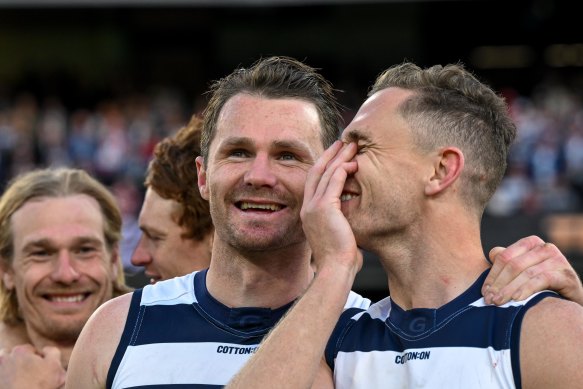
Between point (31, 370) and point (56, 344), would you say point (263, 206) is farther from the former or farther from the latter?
point (56, 344)

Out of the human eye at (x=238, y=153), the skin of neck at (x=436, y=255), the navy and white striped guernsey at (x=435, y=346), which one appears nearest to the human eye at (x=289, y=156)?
the human eye at (x=238, y=153)

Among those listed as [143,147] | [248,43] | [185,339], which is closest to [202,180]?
[185,339]

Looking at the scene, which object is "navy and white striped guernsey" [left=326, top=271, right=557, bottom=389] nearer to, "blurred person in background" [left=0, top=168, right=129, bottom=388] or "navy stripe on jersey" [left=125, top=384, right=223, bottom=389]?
"navy stripe on jersey" [left=125, top=384, right=223, bottom=389]

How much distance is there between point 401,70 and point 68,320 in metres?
1.85

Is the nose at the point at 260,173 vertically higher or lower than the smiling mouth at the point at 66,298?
higher

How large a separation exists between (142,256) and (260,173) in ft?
4.95

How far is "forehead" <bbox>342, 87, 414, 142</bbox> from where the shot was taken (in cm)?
349

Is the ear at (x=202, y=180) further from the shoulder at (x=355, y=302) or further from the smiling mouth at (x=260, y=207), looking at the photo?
the shoulder at (x=355, y=302)

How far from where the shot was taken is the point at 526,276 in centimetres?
→ 327

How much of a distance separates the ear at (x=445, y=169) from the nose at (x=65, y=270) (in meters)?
1.80

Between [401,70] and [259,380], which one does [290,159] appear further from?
[259,380]

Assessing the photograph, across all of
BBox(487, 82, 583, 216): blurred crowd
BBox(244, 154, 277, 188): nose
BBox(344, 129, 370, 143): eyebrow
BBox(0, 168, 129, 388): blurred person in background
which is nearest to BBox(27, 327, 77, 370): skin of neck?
BBox(0, 168, 129, 388): blurred person in background

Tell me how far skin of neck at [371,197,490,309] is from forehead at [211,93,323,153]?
0.53m

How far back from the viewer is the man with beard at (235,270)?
12.0 feet
